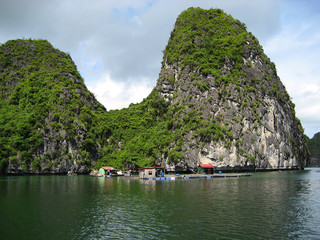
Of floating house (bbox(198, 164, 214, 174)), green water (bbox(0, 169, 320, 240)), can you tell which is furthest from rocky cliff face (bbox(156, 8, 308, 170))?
green water (bbox(0, 169, 320, 240))

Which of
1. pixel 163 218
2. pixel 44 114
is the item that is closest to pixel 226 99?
pixel 44 114

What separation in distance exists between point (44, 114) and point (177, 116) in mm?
46302

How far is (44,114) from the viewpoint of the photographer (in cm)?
9038

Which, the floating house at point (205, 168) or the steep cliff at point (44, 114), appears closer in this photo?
the floating house at point (205, 168)

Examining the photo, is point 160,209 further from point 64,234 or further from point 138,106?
point 138,106

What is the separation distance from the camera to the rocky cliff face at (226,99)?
77.3m

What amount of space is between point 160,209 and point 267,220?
9316 millimetres

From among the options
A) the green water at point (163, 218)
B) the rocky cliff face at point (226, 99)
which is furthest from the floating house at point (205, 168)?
the green water at point (163, 218)

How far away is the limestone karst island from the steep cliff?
34 cm

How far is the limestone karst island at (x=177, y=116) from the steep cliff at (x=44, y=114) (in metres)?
0.34

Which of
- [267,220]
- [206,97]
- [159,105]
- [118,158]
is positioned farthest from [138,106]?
[267,220]

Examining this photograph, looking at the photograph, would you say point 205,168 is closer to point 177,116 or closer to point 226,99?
point 177,116

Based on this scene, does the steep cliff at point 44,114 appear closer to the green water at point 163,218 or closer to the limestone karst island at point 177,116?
the limestone karst island at point 177,116

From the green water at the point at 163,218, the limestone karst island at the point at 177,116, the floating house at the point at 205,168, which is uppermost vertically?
the limestone karst island at the point at 177,116
